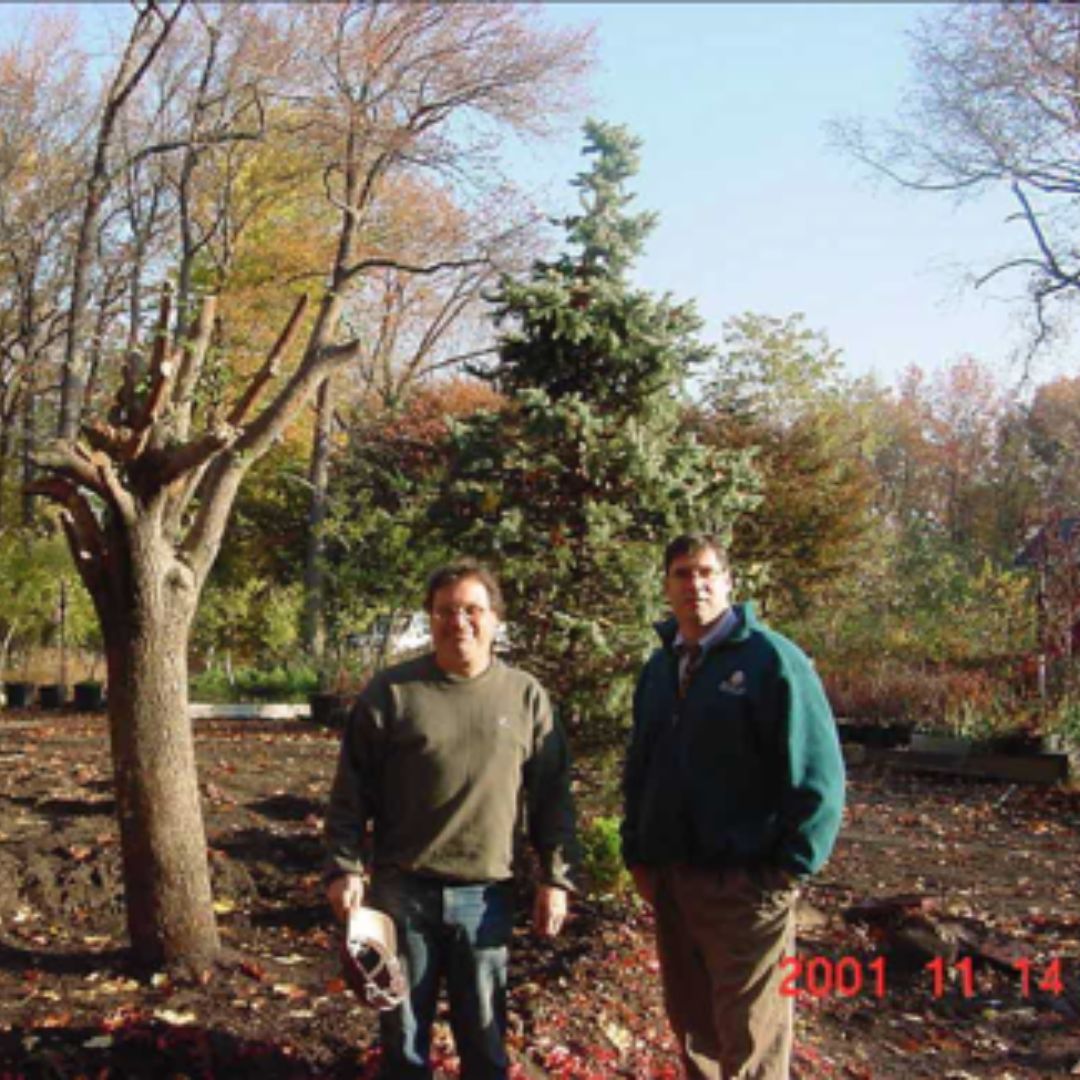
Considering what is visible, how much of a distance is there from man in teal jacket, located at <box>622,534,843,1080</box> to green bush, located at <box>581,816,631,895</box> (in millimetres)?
2262

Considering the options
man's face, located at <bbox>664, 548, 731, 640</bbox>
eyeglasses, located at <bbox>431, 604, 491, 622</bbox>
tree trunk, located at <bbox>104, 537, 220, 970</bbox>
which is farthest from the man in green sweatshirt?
tree trunk, located at <bbox>104, 537, 220, 970</bbox>

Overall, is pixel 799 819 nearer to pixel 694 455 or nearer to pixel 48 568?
pixel 694 455

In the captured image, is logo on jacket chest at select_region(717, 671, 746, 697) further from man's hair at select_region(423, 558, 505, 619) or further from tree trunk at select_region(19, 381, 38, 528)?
tree trunk at select_region(19, 381, 38, 528)

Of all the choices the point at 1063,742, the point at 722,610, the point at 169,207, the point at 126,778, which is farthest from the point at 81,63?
→ the point at 722,610

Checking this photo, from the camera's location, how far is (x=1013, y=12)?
1759cm

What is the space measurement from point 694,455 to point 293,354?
2171 centimetres

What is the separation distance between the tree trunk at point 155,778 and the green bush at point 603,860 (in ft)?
5.75

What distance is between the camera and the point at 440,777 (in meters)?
3.30

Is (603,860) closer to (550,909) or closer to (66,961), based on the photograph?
(66,961)

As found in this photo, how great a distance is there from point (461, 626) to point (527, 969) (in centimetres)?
229

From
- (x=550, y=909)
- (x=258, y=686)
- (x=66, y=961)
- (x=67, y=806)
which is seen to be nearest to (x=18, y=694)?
(x=258, y=686)

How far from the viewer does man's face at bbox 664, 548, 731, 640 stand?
351cm
